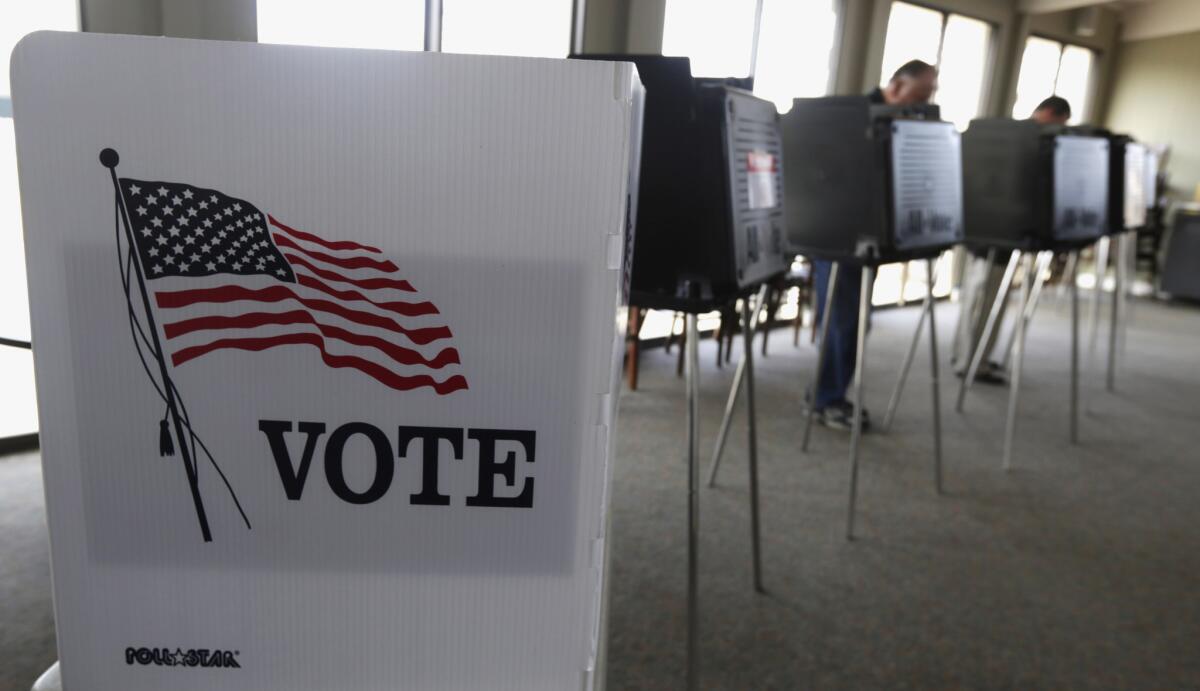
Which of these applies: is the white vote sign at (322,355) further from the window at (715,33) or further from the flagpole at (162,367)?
the window at (715,33)

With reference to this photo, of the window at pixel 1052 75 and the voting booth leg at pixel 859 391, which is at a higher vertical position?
the window at pixel 1052 75

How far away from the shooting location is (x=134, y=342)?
45cm

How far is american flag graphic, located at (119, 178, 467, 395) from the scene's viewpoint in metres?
0.43

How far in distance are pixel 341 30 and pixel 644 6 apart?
5.15ft

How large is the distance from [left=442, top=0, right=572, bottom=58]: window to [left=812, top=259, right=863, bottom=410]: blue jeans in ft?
5.29

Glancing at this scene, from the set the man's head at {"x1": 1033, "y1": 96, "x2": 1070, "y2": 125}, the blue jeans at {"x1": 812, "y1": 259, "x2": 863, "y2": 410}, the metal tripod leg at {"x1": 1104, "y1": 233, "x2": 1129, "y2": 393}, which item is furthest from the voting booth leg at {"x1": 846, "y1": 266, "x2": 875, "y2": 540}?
the man's head at {"x1": 1033, "y1": 96, "x2": 1070, "y2": 125}

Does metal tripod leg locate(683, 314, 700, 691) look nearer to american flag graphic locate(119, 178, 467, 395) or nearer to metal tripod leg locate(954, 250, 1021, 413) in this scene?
american flag graphic locate(119, 178, 467, 395)

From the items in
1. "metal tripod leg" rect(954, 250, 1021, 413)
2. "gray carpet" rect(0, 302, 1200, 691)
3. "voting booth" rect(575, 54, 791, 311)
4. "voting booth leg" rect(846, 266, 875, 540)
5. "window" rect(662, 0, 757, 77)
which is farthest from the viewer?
"window" rect(662, 0, 757, 77)

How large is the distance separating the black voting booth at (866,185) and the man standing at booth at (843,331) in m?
0.77

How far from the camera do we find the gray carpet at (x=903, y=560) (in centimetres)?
161

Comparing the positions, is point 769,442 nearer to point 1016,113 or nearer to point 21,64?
point 21,64

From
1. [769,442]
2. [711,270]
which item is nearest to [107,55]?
[711,270]

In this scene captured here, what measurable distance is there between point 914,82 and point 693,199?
231 cm

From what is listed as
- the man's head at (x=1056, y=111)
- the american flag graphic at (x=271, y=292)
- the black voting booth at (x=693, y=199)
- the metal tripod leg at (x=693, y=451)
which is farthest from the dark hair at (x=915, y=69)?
the american flag graphic at (x=271, y=292)
